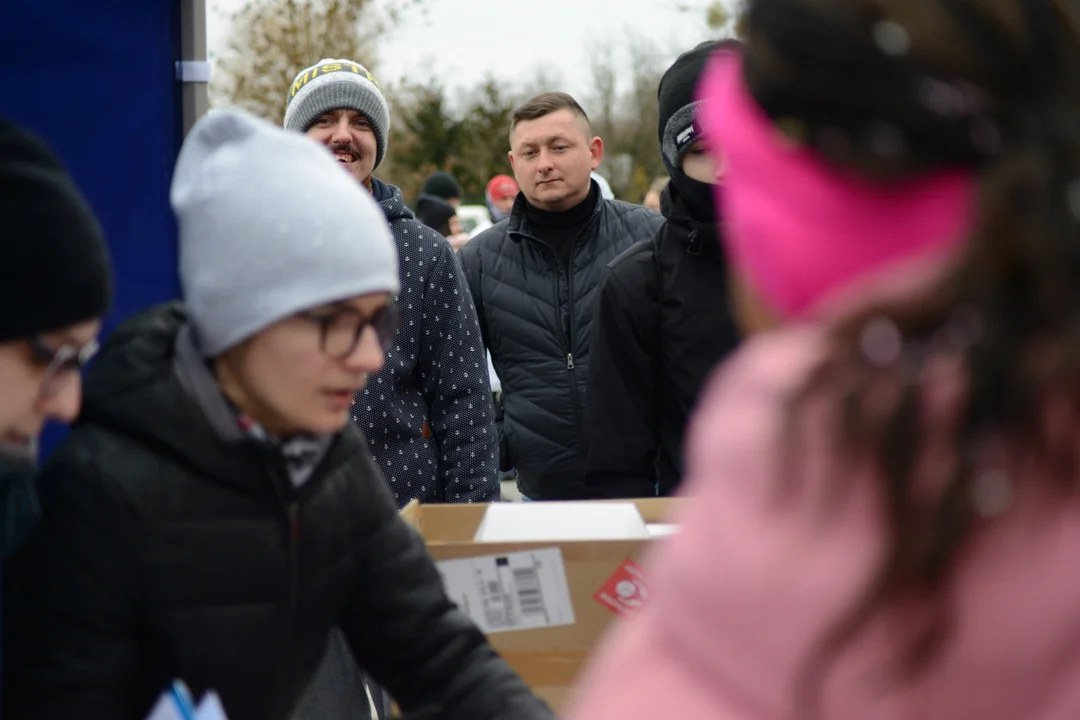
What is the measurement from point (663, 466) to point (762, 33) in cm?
232

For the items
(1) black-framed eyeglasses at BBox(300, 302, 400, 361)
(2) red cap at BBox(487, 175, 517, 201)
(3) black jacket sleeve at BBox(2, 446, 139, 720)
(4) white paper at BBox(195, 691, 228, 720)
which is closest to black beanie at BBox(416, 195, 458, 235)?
(2) red cap at BBox(487, 175, 517, 201)

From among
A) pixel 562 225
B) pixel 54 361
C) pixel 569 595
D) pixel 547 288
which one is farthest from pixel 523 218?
pixel 54 361

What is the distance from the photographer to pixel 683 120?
3.06 m

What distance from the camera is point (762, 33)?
0.94m

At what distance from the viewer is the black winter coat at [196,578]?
1.53 metres

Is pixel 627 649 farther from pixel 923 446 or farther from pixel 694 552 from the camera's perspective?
pixel 923 446

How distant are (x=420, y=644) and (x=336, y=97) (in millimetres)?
2116

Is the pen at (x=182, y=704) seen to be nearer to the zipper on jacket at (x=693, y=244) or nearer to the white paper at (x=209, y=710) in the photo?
the white paper at (x=209, y=710)

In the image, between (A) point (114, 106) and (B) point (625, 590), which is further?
(A) point (114, 106)

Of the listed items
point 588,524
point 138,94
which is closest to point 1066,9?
point 588,524

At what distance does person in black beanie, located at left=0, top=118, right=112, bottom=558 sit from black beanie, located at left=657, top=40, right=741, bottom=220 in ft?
5.74

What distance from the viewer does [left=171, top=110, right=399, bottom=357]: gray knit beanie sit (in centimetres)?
162

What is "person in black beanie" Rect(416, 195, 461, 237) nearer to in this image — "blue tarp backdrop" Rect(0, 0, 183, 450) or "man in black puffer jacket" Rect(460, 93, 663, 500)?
"man in black puffer jacket" Rect(460, 93, 663, 500)

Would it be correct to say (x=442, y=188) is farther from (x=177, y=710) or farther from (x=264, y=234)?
(x=177, y=710)
